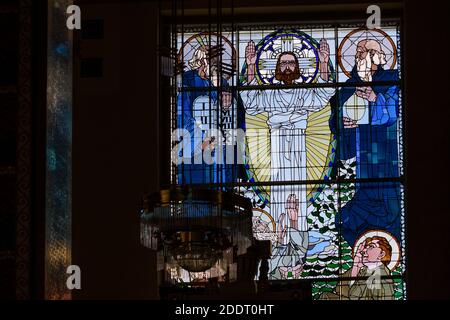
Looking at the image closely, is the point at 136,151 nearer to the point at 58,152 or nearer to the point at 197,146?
the point at 197,146

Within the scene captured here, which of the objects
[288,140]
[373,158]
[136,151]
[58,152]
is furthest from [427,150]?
[58,152]

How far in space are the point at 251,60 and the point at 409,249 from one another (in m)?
2.68

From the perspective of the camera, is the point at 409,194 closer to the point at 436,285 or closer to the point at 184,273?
the point at 436,285

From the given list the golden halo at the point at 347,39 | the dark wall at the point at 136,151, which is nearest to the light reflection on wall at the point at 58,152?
the dark wall at the point at 136,151

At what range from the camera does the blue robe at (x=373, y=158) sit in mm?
13680

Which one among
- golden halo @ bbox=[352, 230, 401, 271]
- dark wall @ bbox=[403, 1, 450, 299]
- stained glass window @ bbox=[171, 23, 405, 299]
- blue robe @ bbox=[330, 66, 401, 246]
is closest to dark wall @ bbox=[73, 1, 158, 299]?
stained glass window @ bbox=[171, 23, 405, 299]

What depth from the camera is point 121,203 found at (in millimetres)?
13344

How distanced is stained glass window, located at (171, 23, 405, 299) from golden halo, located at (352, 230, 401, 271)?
0.01 meters

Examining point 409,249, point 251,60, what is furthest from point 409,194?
point 251,60

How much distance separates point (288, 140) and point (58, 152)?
21.2ft

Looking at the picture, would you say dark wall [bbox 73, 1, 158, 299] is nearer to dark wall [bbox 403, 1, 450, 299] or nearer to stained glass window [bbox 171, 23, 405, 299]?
stained glass window [bbox 171, 23, 405, 299]

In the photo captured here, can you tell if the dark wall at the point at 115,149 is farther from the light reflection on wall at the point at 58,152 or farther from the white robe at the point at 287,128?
the light reflection on wall at the point at 58,152

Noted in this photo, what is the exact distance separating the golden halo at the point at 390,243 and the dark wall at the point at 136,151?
51 cm

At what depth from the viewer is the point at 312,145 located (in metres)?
13.9
